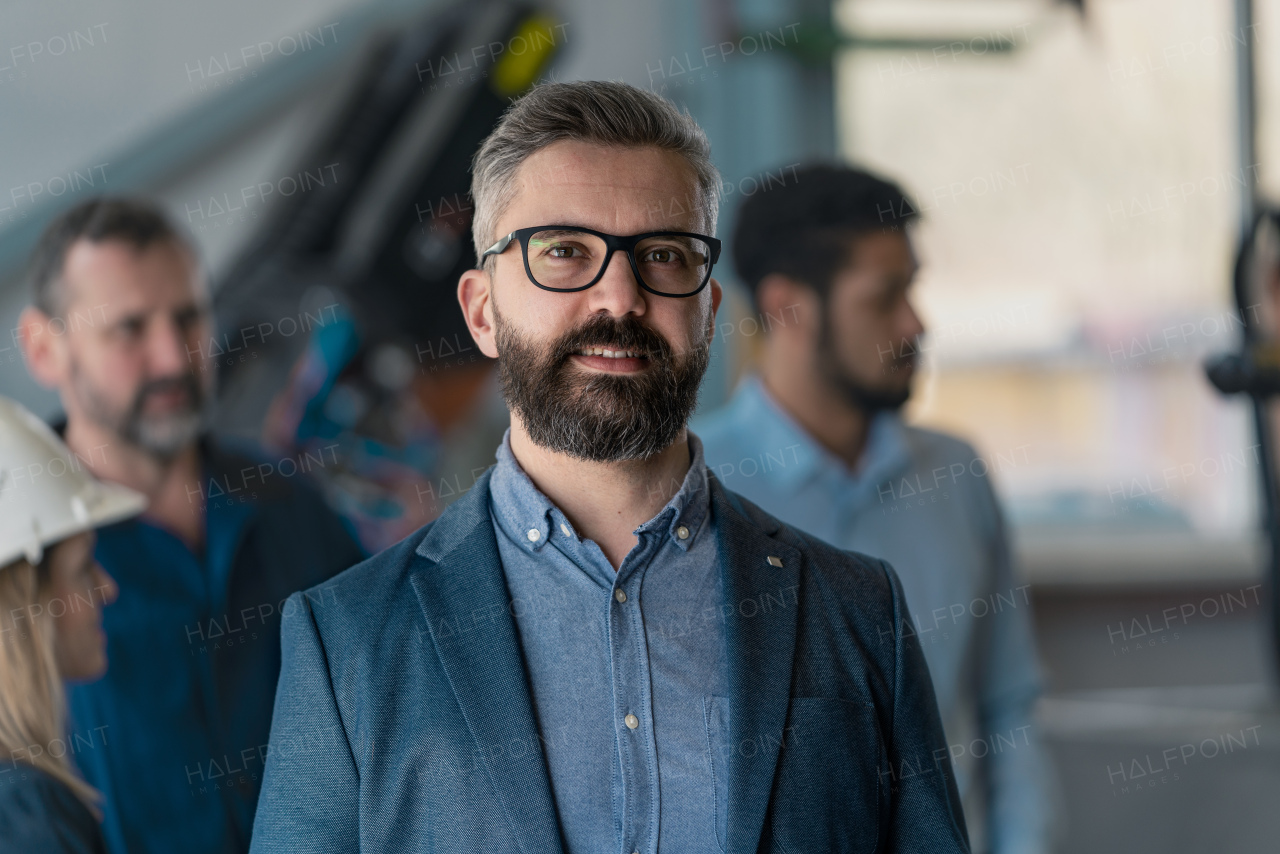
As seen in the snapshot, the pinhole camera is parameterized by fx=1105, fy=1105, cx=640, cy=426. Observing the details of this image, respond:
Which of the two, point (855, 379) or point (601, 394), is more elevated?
point (601, 394)

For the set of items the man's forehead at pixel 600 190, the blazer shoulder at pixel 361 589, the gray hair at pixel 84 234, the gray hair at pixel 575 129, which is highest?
the gray hair at pixel 84 234

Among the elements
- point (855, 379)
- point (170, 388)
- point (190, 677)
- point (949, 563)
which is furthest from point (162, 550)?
point (949, 563)

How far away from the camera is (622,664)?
3.34ft

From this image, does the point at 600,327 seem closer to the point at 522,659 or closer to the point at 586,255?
the point at 586,255

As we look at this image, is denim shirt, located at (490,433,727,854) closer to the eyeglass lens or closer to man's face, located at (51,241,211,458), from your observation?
the eyeglass lens

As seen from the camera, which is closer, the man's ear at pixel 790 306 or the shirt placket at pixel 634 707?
the shirt placket at pixel 634 707

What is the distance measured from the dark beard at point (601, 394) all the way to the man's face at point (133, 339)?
1.68m

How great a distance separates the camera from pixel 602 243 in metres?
1.00

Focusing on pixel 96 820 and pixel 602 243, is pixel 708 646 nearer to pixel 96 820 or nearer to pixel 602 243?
pixel 602 243

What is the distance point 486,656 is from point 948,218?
3.46m

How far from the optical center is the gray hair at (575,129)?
1.04 meters

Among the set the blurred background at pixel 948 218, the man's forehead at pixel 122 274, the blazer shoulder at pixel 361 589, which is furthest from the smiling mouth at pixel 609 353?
the blurred background at pixel 948 218

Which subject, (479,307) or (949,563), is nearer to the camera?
(479,307)

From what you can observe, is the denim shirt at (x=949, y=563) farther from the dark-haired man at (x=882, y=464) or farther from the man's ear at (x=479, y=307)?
the man's ear at (x=479, y=307)
